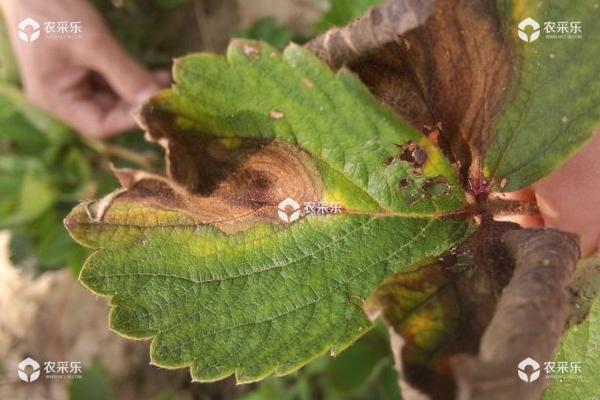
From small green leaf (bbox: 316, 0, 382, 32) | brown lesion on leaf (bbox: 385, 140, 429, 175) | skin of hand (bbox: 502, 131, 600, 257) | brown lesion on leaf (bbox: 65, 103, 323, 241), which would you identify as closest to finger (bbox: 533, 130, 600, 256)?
skin of hand (bbox: 502, 131, 600, 257)

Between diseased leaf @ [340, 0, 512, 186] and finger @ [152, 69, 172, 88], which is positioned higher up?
diseased leaf @ [340, 0, 512, 186]

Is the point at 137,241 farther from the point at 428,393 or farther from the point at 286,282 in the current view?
the point at 428,393

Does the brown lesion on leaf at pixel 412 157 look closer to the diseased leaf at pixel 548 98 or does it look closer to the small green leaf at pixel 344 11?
the diseased leaf at pixel 548 98

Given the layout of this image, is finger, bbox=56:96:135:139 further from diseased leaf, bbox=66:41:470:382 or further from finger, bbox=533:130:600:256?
finger, bbox=533:130:600:256

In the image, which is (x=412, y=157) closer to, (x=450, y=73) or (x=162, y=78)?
(x=450, y=73)

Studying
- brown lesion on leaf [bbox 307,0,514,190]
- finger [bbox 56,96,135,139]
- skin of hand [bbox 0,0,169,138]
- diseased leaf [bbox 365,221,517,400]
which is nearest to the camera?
diseased leaf [bbox 365,221,517,400]

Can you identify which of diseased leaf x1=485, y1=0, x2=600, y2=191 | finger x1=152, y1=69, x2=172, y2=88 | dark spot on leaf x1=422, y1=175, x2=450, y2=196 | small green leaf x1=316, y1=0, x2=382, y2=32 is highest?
small green leaf x1=316, y1=0, x2=382, y2=32
